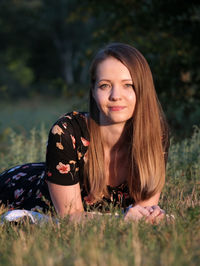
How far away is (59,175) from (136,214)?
64 cm

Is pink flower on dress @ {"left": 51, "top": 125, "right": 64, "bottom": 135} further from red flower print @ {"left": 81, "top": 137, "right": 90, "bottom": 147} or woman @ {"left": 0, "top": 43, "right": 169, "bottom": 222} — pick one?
red flower print @ {"left": 81, "top": 137, "right": 90, "bottom": 147}

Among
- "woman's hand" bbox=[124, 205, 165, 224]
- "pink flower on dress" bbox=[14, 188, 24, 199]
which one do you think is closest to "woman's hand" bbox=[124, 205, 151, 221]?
"woman's hand" bbox=[124, 205, 165, 224]

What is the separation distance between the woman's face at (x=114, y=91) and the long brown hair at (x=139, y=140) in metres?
0.05

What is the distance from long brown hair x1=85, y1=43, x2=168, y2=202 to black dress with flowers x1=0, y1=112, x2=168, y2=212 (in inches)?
3.2

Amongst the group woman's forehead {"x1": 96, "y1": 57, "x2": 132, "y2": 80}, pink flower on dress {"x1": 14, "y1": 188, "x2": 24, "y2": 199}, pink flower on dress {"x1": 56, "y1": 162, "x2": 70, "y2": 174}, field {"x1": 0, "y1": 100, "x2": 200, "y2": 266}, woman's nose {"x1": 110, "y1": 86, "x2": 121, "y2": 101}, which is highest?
woman's forehead {"x1": 96, "y1": 57, "x2": 132, "y2": 80}

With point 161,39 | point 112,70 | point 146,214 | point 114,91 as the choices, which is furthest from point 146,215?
point 161,39

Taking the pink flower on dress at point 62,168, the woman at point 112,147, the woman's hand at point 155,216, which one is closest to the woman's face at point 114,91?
the woman at point 112,147

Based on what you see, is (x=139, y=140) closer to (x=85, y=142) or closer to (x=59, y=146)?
(x=85, y=142)

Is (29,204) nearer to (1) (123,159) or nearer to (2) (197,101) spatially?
(1) (123,159)

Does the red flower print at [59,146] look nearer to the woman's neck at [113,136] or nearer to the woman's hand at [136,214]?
the woman's neck at [113,136]

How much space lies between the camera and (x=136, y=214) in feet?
9.53

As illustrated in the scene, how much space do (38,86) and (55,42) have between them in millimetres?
4157

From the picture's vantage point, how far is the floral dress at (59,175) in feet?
10.6

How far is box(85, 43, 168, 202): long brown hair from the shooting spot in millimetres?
3252
